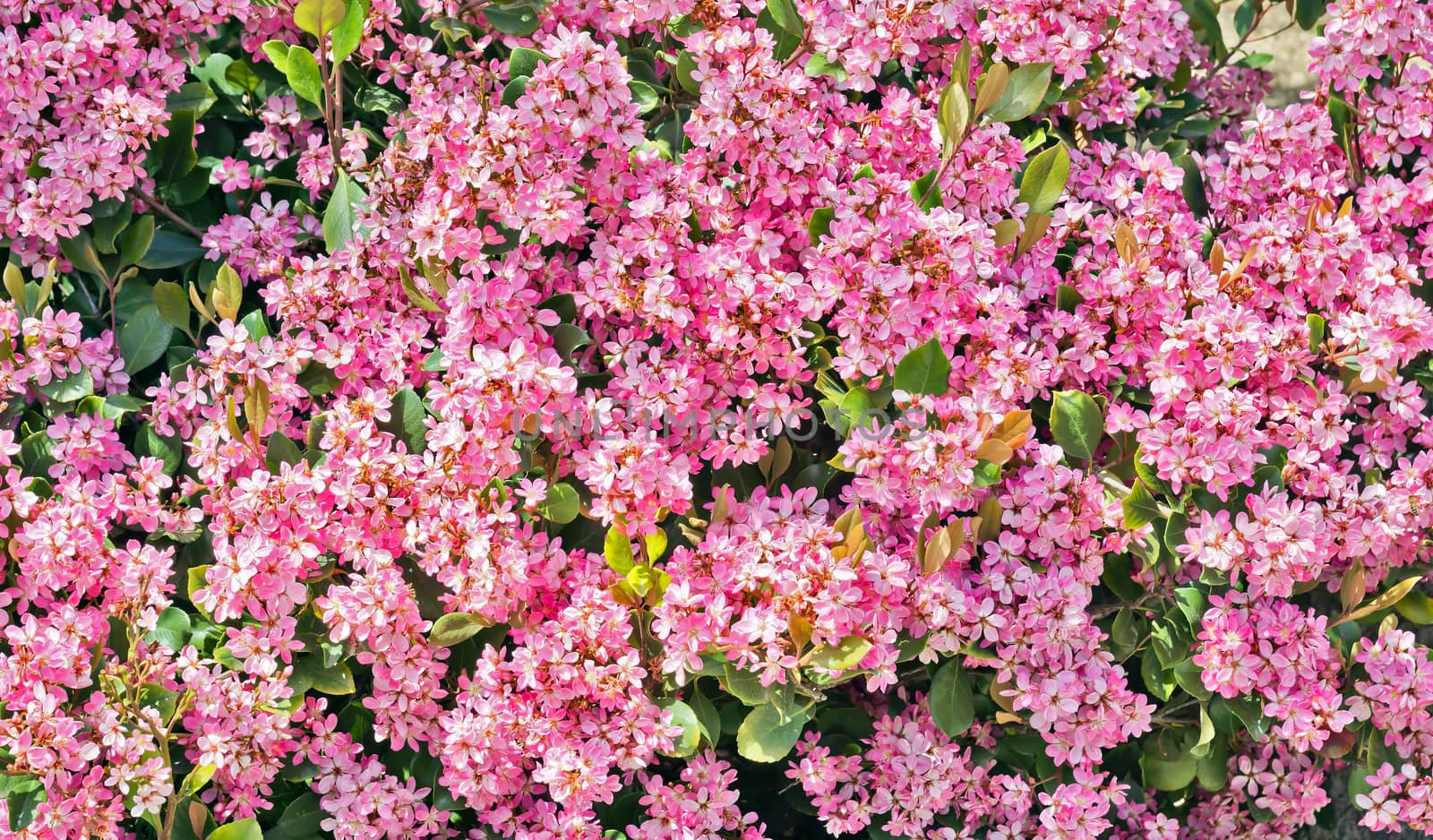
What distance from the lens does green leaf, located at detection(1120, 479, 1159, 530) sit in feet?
6.13

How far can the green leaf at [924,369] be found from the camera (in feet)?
5.98

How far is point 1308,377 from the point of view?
1970 mm

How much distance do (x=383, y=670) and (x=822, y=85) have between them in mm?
1254

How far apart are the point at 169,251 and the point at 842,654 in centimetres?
149

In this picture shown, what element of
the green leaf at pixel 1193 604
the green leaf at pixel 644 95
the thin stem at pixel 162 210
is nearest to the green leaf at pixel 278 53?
the thin stem at pixel 162 210

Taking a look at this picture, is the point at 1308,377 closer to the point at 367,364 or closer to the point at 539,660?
the point at 539,660

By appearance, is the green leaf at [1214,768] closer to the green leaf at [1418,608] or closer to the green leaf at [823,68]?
the green leaf at [1418,608]

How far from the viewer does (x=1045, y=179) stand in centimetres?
207

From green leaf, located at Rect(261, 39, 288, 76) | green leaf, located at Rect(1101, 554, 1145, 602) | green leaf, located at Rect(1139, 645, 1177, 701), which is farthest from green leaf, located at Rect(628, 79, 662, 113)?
green leaf, located at Rect(1139, 645, 1177, 701)

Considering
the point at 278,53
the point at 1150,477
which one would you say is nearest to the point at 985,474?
the point at 1150,477

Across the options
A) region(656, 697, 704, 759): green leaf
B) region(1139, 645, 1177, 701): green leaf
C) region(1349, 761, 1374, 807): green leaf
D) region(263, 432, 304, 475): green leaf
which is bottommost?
region(1349, 761, 1374, 807): green leaf

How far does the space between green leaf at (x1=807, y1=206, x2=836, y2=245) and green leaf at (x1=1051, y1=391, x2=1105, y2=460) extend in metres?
0.44

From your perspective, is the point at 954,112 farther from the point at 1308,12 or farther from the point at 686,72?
the point at 1308,12

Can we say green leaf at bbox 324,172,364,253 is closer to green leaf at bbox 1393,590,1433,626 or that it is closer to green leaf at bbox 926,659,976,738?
green leaf at bbox 926,659,976,738
